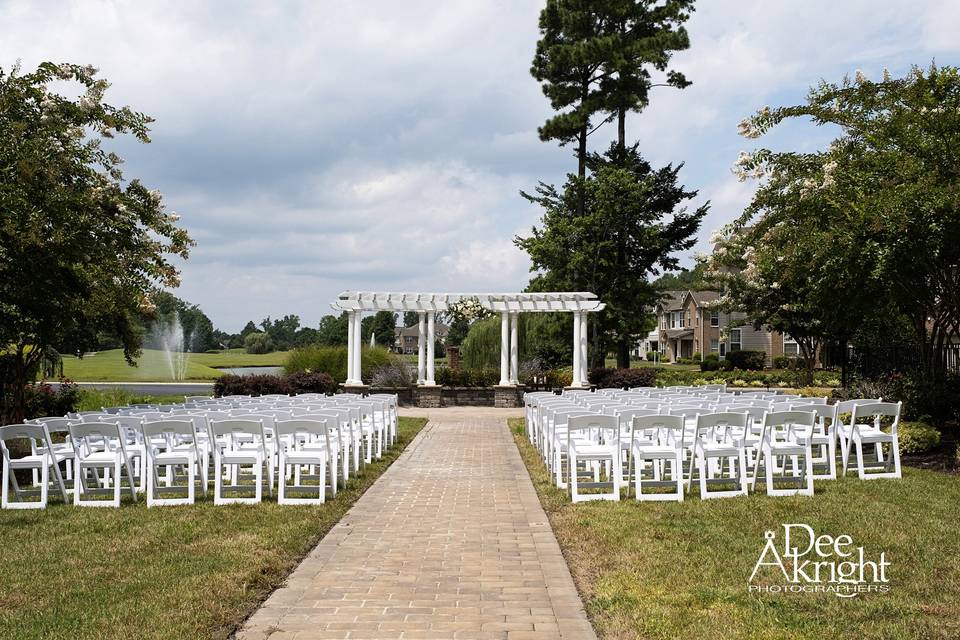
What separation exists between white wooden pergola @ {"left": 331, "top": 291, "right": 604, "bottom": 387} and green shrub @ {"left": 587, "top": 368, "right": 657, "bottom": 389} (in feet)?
4.61

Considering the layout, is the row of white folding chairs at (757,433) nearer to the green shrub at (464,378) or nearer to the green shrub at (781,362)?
the green shrub at (464,378)

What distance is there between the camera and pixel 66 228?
1129cm

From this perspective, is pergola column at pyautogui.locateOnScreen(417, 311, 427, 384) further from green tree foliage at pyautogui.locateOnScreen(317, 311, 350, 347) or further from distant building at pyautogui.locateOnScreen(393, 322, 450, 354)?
distant building at pyautogui.locateOnScreen(393, 322, 450, 354)

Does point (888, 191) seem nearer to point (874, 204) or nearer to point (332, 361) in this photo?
point (874, 204)

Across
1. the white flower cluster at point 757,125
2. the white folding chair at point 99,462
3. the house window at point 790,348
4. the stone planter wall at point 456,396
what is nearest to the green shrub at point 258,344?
the house window at point 790,348

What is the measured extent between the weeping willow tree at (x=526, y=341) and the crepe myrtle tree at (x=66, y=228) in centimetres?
2231

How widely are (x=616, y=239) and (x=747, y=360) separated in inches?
760

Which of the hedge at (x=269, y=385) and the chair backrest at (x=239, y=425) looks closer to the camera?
the chair backrest at (x=239, y=425)

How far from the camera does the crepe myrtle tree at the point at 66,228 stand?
10969 millimetres

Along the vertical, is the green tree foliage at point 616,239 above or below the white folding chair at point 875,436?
above

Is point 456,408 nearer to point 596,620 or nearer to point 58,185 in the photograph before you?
point 58,185

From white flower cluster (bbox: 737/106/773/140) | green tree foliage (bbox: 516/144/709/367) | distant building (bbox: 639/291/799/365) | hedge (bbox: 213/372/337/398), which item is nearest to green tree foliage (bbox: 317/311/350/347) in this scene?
distant building (bbox: 639/291/799/365)

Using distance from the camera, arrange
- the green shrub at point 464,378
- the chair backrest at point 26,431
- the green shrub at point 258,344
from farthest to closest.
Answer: the green shrub at point 258,344 → the green shrub at point 464,378 → the chair backrest at point 26,431

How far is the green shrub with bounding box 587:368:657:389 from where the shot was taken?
2859 centimetres
